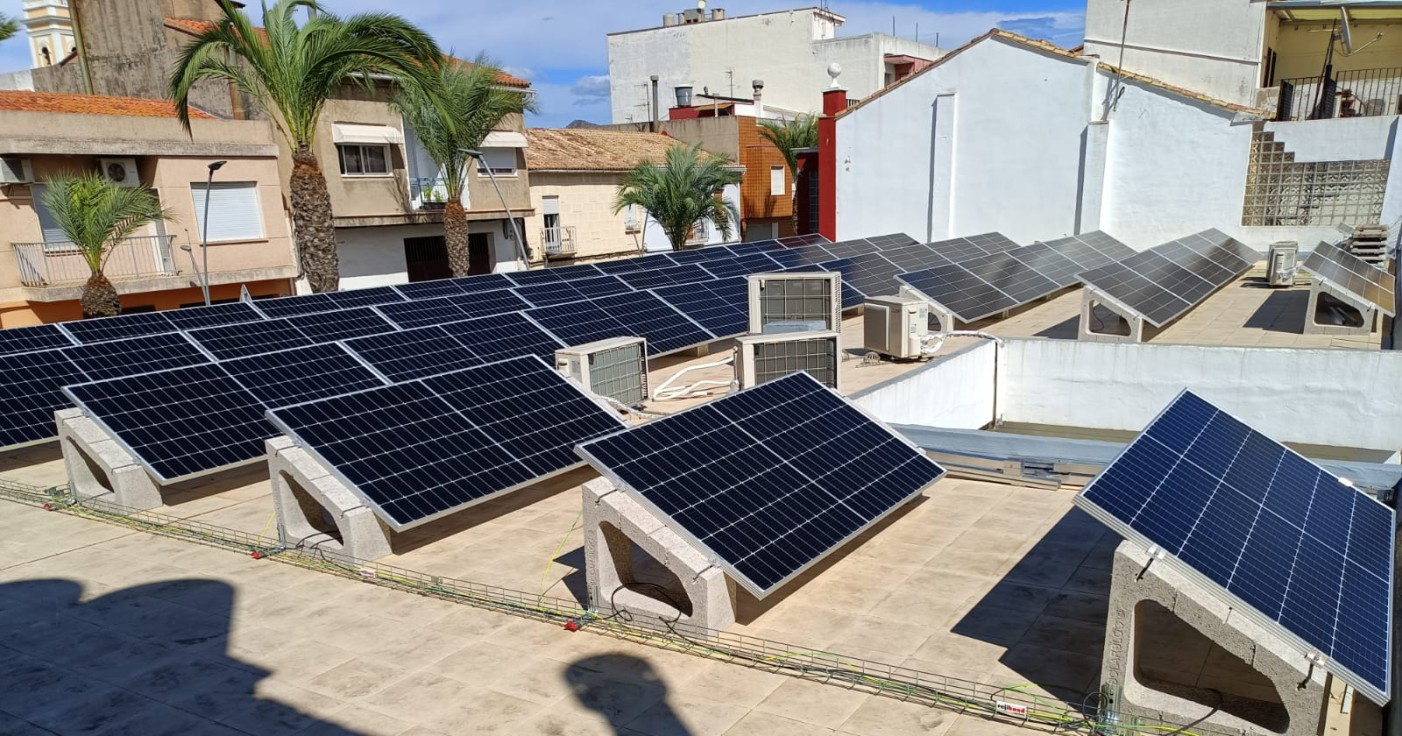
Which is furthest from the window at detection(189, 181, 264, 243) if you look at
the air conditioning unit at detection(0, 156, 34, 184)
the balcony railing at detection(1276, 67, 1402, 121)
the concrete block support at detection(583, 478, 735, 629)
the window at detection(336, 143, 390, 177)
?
the balcony railing at detection(1276, 67, 1402, 121)

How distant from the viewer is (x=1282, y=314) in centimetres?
2359

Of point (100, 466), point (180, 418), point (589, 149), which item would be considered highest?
point (589, 149)

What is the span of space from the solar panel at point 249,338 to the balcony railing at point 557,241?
27.0m

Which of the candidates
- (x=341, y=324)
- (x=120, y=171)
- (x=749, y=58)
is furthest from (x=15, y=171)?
(x=749, y=58)

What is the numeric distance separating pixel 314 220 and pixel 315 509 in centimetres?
A: 1526

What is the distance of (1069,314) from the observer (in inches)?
1003

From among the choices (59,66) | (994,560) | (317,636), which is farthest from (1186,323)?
(59,66)

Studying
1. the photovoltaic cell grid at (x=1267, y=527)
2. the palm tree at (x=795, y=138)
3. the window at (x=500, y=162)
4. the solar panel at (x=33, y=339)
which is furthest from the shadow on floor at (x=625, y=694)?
the palm tree at (x=795, y=138)

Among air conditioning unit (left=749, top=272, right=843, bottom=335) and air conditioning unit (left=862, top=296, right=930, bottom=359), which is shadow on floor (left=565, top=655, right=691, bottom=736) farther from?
air conditioning unit (left=862, top=296, right=930, bottom=359)

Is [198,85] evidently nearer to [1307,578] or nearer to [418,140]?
[418,140]

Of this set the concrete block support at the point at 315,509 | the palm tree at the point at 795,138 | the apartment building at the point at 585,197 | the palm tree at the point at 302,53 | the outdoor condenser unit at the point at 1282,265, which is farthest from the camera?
the palm tree at the point at 795,138

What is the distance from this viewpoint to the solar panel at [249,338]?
16.5 m

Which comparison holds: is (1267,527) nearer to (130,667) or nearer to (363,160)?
(130,667)

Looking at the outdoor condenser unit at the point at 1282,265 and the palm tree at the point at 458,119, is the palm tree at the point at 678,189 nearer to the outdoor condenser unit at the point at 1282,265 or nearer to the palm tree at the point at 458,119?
the palm tree at the point at 458,119
